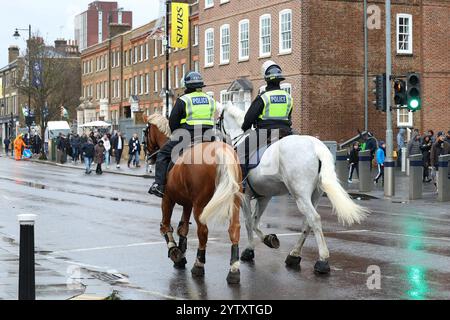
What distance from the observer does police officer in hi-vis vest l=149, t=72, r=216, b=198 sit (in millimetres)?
11000

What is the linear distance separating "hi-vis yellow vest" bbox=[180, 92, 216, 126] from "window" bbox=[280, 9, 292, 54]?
99.8ft

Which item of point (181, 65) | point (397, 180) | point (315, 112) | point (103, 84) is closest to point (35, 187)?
point (397, 180)

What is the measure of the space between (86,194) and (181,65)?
35.5 meters

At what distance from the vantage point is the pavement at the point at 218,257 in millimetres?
9273

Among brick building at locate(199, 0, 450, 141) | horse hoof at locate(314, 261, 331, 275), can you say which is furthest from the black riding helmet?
brick building at locate(199, 0, 450, 141)

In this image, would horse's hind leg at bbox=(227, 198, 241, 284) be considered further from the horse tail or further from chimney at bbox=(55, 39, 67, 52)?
chimney at bbox=(55, 39, 67, 52)

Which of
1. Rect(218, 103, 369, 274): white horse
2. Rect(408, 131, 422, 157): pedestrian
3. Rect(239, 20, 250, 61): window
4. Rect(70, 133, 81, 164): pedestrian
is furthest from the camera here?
Rect(70, 133, 81, 164): pedestrian

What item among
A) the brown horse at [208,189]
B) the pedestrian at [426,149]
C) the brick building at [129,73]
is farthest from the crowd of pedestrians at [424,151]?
the brick building at [129,73]

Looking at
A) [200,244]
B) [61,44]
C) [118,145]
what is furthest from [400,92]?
[61,44]

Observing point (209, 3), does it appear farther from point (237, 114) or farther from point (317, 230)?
point (317, 230)

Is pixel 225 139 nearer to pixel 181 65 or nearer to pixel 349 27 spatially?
pixel 349 27

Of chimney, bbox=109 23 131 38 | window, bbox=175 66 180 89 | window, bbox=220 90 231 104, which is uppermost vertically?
chimney, bbox=109 23 131 38

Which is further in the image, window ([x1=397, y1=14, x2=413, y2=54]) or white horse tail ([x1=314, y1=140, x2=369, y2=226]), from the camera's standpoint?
window ([x1=397, y1=14, x2=413, y2=54])

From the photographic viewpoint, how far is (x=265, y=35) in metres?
43.5
